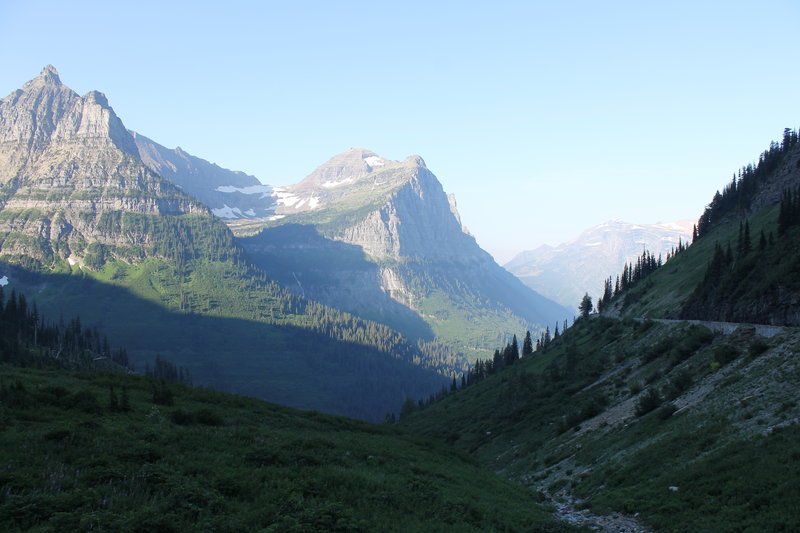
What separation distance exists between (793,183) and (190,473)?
6464 inches

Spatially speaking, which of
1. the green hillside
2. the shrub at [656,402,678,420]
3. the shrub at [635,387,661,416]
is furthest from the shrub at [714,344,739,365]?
the shrub at [656,402,678,420]

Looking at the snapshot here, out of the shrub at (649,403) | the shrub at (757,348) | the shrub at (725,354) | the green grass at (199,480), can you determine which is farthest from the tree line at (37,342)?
the shrub at (757,348)

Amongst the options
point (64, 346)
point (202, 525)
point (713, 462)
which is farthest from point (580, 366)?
point (64, 346)

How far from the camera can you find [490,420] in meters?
94.9

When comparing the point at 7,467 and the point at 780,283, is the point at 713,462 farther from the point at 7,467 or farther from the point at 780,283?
the point at 780,283

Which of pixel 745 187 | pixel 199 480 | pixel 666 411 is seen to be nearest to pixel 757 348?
pixel 666 411

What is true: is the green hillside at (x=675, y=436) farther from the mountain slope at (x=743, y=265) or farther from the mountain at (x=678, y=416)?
the mountain slope at (x=743, y=265)

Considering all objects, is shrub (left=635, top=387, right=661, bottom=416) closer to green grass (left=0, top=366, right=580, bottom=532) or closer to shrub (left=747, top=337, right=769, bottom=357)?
shrub (left=747, top=337, right=769, bottom=357)

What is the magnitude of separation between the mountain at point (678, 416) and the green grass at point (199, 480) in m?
6.20

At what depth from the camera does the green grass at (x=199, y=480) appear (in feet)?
48.2

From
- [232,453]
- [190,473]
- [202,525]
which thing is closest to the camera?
[202,525]

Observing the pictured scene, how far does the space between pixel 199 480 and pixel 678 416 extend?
33.9 meters

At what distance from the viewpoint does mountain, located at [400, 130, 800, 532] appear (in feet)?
72.7

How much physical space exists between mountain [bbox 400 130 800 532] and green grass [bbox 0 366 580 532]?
6.20 metres
